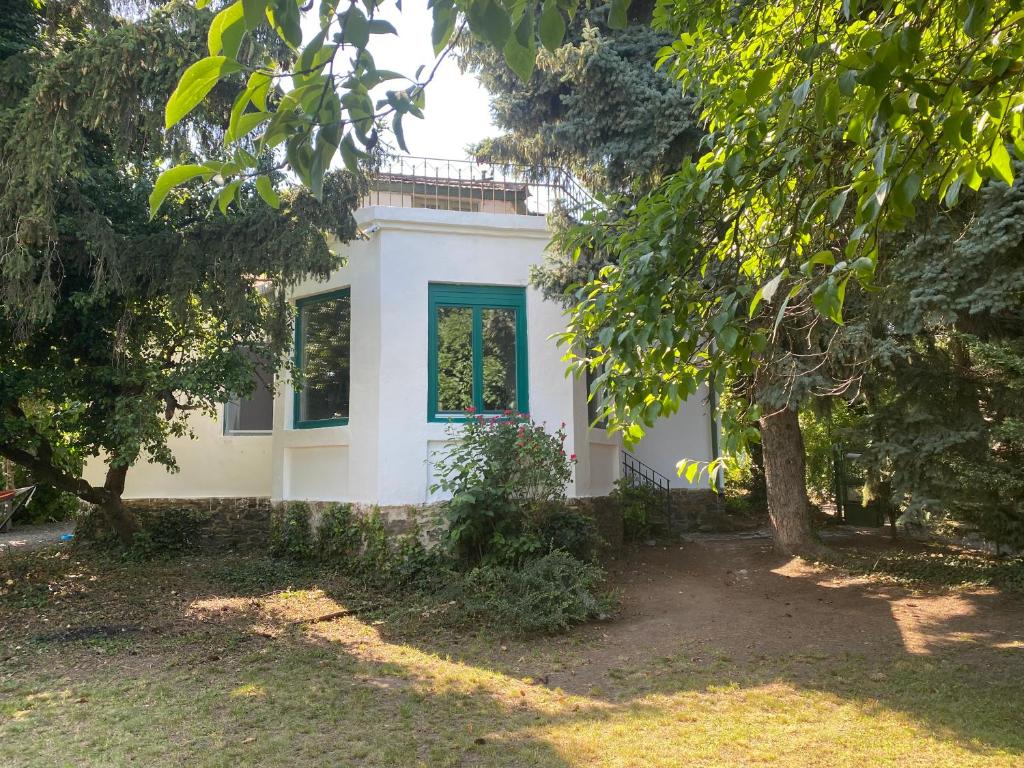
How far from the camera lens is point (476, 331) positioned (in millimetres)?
10250

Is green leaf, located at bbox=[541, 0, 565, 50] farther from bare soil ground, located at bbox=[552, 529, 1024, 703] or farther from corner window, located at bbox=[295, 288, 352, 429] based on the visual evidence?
corner window, located at bbox=[295, 288, 352, 429]

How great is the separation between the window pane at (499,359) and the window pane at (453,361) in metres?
0.22

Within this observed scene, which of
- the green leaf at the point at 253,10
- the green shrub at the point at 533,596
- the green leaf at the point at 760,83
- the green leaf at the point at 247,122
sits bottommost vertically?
the green shrub at the point at 533,596

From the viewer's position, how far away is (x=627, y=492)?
Result: 39.9ft

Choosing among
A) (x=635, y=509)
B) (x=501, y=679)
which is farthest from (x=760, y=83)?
(x=635, y=509)

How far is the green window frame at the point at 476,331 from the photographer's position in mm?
10016

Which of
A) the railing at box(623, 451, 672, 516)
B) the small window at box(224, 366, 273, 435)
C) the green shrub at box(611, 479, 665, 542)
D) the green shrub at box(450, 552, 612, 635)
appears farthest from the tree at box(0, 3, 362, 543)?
the railing at box(623, 451, 672, 516)

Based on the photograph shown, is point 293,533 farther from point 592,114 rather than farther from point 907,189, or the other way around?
point 907,189

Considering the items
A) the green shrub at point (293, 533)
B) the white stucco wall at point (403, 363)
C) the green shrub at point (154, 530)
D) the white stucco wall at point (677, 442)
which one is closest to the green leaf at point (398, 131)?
the white stucco wall at point (403, 363)

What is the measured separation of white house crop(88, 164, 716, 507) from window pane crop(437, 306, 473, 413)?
0.6 inches

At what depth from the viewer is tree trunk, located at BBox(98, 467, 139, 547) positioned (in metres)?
10.6

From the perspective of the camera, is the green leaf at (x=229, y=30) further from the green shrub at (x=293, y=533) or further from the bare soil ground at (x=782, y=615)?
the green shrub at (x=293, y=533)

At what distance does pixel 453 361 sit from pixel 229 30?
8523 mm

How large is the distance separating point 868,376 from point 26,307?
9074 millimetres
